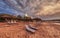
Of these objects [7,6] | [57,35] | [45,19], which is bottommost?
[57,35]

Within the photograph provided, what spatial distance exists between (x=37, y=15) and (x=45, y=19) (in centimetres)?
9

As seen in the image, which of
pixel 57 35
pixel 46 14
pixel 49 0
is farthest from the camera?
pixel 49 0

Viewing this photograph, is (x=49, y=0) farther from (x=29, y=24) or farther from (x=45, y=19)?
(x=29, y=24)

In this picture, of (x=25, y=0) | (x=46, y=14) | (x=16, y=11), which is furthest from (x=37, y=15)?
(x=25, y=0)

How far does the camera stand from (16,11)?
1.38 meters

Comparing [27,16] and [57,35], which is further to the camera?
[27,16]

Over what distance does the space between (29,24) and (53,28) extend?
0.20 meters

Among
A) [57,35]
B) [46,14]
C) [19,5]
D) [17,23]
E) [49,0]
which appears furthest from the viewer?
[49,0]

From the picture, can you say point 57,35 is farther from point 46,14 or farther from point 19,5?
point 19,5

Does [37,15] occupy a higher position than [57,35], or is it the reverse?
[37,15]

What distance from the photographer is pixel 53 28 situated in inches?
46.8

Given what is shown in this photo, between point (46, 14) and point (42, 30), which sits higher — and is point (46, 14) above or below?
above

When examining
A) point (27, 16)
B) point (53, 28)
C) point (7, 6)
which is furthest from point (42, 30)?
point (7, 6)

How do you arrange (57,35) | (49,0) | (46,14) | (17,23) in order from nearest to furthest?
(57,35) < (17,23) < (46,14) < (49,0)
